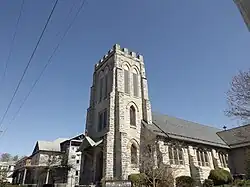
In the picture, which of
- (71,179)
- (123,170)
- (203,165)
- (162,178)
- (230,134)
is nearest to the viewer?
(162,178)

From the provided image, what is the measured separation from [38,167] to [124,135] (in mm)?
28715

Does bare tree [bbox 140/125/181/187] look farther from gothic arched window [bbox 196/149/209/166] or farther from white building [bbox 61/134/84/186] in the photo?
white building [bbox 61/134/84/186]

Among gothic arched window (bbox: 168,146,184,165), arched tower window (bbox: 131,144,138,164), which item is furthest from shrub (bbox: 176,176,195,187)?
arched tower window (bbox: 131,144,138,164)

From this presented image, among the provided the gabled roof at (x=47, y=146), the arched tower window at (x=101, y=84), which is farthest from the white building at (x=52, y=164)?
the arched tower window at (x=101, y=84)

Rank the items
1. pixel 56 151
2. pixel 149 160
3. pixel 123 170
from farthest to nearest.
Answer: pixel 56 151 → pixel 123 170 → pixel 149 160

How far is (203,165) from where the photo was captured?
29.6 m

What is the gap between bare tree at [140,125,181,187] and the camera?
64.3ft

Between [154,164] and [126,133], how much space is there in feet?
19.7

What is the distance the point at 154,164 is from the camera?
21812 millimetres

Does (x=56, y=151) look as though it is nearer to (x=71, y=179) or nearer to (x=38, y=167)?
(x=38, y=167)

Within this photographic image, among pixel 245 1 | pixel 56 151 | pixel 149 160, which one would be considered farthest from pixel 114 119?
pixel 56 151

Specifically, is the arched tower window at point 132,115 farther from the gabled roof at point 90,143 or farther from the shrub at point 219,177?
the shrub at point 219,177

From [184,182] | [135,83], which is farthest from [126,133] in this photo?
[135,83]

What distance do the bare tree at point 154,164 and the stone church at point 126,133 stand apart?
54 cm
